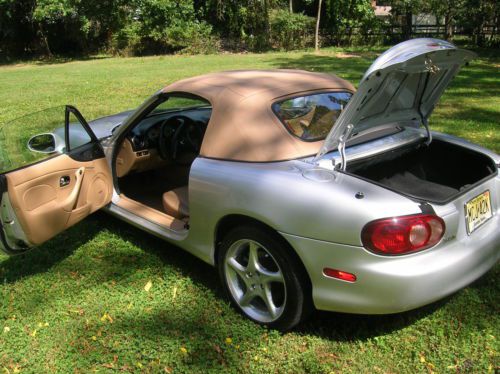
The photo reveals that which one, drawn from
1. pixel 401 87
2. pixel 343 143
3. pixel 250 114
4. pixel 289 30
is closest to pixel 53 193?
pixel 250 114

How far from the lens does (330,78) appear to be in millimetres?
3418

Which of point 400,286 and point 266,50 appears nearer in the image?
point 400,286

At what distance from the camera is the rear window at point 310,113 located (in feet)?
9.41

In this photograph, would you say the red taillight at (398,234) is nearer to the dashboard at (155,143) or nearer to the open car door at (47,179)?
the open car door at (47,179)

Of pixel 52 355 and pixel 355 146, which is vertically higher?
pixel 355 146

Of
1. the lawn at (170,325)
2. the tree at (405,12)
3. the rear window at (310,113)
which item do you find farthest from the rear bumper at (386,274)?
the tree at (405,12)

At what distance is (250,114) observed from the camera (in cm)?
285

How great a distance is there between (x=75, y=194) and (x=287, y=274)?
67.2 inches

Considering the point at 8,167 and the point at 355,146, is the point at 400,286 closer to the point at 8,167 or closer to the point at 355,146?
the point at 355,146

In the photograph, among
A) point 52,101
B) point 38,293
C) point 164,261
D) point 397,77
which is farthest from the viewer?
point 52,101

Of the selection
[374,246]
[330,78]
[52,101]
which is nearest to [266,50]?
[52,101]

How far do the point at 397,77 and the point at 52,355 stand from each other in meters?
2.59

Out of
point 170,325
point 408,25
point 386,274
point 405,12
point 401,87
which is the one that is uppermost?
point 405,12

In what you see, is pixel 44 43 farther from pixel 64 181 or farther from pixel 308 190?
pixel 308 190
